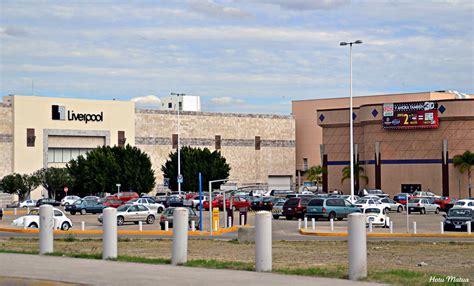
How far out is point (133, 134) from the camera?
117250 millimetres

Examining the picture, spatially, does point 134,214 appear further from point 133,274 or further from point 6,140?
point 6,140

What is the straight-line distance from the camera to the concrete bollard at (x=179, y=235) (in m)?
18.0

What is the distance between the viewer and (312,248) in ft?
101

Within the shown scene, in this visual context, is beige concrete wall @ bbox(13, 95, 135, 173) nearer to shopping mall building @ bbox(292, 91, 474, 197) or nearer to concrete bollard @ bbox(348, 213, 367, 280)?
shopping mall building @ bbox(292, 91, 474, 197)

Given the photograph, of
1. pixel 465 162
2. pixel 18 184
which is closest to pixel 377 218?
pixel 465 162

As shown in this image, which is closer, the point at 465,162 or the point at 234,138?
the point at 465,162

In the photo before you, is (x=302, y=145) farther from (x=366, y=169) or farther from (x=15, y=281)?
(x=15, y=281)

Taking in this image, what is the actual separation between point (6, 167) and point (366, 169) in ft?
140

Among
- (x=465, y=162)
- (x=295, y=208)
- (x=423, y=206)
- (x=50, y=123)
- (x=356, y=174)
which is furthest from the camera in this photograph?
(x=50, y=123)

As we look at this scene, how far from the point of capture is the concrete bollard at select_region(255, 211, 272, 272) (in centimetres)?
1670

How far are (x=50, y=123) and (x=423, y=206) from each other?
184 feet

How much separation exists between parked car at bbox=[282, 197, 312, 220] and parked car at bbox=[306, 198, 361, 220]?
4.87 ft

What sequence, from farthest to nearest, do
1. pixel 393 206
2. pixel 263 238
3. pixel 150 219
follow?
pixel 393 206 < pixel 150 219 < pixel 263 238

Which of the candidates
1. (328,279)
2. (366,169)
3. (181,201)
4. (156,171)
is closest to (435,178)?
(366,169)
